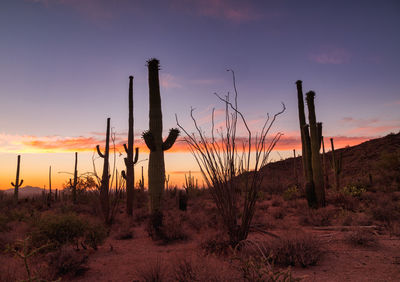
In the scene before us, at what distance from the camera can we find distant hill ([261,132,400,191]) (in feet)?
73.1

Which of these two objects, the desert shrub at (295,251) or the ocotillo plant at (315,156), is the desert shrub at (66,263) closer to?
the desert shrub at (295,251)

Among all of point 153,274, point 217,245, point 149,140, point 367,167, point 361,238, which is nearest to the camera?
point 153,274

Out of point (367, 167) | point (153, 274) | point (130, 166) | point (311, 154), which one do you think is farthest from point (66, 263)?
point (367, 167)

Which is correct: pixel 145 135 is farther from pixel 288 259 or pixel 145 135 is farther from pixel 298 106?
pixel 298 106

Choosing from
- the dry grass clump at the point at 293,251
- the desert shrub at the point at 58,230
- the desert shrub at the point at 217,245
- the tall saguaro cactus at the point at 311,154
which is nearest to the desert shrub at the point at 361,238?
the dry grass clump at the point at 293,251

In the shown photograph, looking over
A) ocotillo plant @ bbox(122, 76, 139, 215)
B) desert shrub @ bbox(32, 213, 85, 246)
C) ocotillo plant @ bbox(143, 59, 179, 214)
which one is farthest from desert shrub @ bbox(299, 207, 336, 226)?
ocotillo plant @ bbox(122, 76, 139, 215)

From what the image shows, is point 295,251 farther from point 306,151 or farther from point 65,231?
point 306,151

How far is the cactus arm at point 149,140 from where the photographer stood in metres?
9.70

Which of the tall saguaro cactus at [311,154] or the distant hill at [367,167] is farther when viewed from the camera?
the distant hill at [367,167]

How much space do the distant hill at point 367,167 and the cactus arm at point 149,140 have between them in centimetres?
1505

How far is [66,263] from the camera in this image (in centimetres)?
543

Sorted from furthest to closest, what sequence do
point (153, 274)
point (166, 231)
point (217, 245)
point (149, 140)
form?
point (149, 140) < point (166, 231) < point (217, 245) < point (153, 274)

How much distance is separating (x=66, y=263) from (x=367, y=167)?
3640 centimetres

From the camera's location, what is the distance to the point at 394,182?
20453mm
